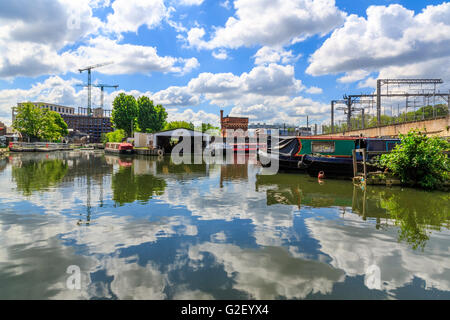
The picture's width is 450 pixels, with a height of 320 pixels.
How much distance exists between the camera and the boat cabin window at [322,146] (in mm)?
17325

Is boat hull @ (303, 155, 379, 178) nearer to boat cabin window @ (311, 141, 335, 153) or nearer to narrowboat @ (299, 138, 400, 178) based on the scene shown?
narrowboat @ (299, 138, 400, 178)

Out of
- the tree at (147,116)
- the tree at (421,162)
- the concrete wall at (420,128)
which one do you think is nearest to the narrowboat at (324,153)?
the tree at (421,162)

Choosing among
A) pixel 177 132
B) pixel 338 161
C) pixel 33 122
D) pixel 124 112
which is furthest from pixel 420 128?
pixel 33 122

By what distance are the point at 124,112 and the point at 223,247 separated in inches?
2359

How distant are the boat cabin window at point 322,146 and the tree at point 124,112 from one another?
161ft

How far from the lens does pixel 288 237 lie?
6.08 m

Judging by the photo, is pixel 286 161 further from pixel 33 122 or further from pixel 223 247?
pixel 33 122

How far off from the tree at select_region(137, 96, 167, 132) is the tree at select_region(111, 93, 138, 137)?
1580mm

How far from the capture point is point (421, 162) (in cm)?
1182

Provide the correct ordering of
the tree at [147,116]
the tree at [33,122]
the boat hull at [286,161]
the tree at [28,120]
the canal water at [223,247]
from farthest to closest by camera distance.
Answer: the tree at [147,116] < the tree at [33,122] < the tree at [28,120] < the boat hull at [286,161] < the canal water at [223,247]

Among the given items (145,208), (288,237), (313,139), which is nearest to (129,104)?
(313,139)

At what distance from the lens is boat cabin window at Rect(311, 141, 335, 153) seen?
17.3 metres

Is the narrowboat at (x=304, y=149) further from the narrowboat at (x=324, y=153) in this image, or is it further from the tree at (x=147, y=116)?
the tree at (x=147, y=116)
